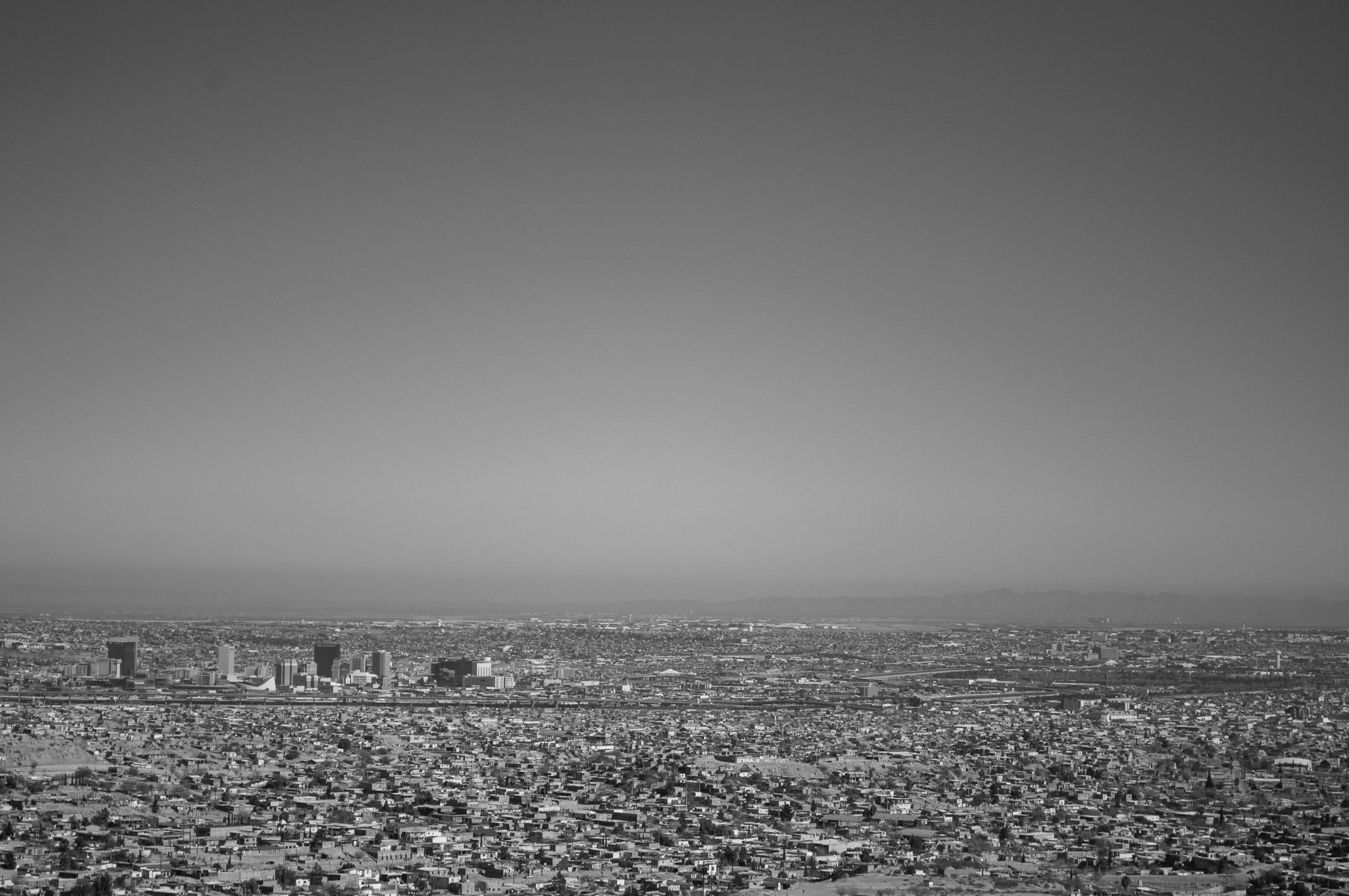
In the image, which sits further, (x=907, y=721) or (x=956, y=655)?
(x=956, y=655)

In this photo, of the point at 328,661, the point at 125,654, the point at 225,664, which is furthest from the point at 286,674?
the point at 125,654

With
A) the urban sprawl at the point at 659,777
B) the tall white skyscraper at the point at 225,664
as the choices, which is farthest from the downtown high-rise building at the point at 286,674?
the tall white skyscraper at the point at 225,664

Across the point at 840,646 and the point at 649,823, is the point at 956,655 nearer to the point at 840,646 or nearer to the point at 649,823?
the point at 840,646

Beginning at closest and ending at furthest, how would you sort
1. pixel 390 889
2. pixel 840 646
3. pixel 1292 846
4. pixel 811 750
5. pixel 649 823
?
pixel 390 889
pixel 1292 846
pixel 649 823
pixel 811 750
pixel 840 646

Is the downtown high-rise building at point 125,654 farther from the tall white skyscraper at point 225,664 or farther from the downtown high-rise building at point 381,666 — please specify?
the downtown high-rise building at point 381,666

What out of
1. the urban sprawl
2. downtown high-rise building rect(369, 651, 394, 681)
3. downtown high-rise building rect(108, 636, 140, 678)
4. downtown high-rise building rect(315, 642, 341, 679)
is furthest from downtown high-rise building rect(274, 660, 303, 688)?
downtown high-rise building rect(108, 636, 140, 678)

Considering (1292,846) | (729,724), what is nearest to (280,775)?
(729,724)

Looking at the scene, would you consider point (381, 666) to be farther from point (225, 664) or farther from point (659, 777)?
point (659, 777)
